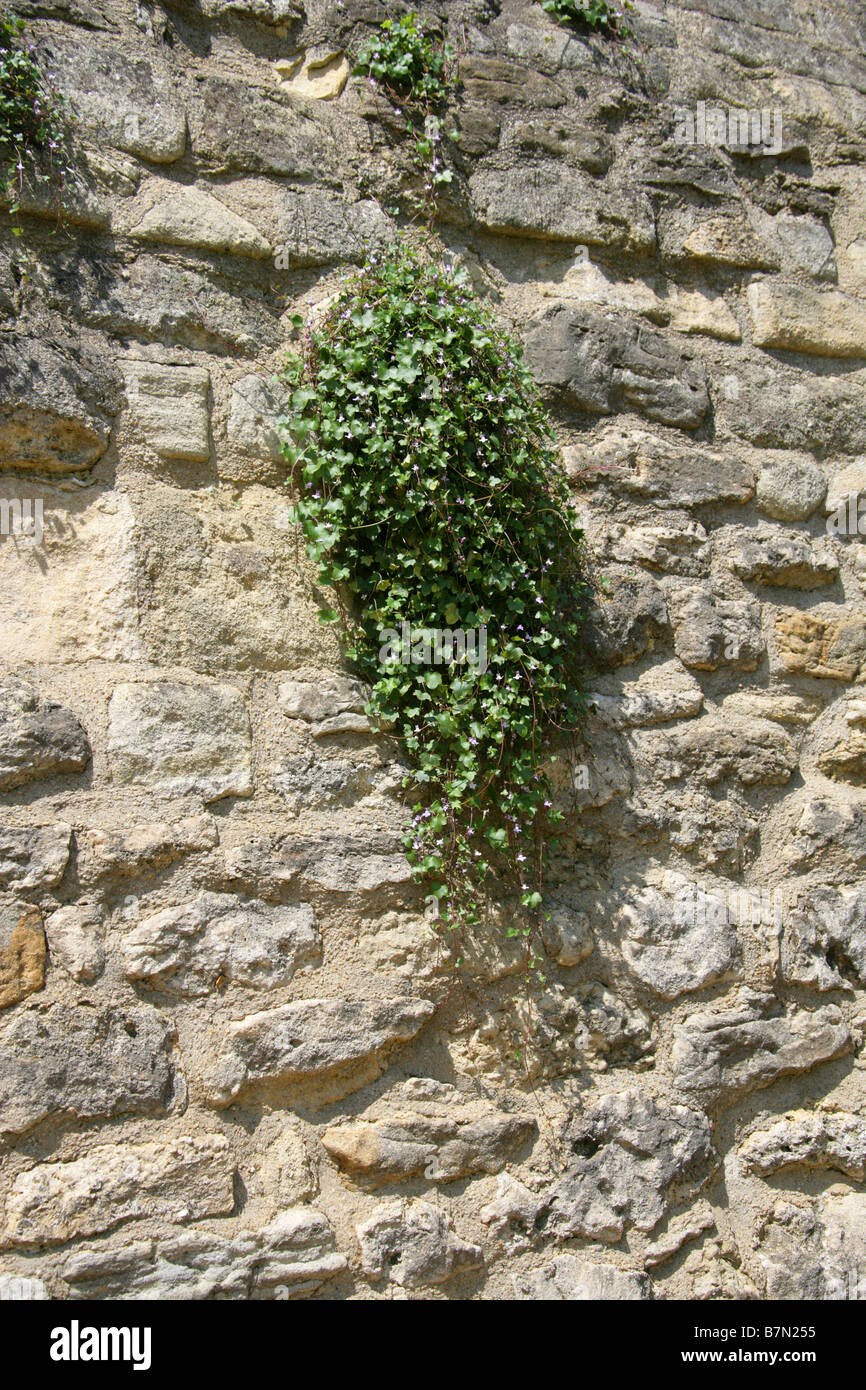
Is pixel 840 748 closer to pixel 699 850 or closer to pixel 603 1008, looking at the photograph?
pixel 699 850

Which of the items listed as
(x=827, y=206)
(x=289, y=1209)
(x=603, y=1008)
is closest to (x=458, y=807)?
(x=603, y=1008)

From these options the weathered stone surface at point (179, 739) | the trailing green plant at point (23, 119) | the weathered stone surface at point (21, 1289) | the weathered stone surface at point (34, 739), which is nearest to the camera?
the weathered stone surface at point (21, 1289)

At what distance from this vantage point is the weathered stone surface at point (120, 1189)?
1702 millimetres

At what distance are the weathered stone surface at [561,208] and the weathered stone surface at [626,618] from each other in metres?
0.92

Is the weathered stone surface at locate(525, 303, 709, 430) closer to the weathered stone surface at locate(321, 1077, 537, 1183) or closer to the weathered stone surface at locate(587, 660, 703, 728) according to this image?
the weathered stone surface at locate(587, 660, 703, 728)

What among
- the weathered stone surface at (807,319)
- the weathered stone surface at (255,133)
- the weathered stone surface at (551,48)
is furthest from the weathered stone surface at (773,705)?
the weathered stone surface at (551,48)

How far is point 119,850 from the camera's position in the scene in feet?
6.29

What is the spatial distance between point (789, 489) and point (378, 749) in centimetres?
135

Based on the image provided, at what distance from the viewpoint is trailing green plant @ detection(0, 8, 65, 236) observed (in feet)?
6.90

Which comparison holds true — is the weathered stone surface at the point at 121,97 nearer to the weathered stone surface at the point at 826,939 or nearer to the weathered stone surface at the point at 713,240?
the weathered stone surface at the point at 713,240

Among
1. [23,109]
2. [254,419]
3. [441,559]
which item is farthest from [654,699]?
[23,109]

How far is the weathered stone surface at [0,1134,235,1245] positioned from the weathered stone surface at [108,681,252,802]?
0.63 meters

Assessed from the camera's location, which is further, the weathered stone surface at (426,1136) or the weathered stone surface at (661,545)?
the weathered stone surface at (661,545)

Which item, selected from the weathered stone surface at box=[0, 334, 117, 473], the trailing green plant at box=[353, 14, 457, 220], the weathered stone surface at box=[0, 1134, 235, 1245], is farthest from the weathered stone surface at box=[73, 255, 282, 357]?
the weathered stone surface at box=[0, 1134, 235, 1245]
